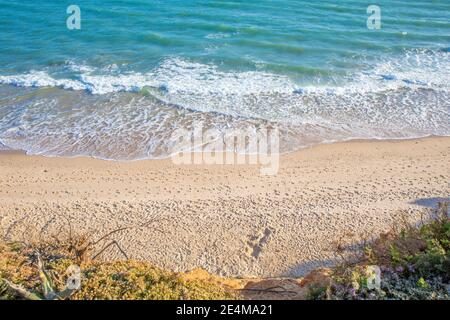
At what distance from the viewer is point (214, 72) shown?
62.4ft

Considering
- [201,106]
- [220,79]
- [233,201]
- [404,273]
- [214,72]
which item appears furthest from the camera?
[214,72]

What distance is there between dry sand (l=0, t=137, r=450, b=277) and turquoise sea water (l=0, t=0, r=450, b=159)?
1.07 metres

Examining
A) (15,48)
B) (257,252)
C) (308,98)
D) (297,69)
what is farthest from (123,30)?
(257,252)

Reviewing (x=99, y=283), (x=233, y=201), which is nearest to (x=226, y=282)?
(x=99, y=283)

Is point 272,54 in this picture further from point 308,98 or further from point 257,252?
point 257,252

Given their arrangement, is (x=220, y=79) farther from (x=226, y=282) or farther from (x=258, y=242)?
(x=226, y=282)

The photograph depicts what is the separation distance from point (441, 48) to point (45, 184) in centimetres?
1706

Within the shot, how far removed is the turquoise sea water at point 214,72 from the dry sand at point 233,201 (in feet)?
3.51

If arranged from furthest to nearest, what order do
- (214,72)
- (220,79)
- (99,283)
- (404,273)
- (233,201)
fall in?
(214,72), (220,79), (233,201), (404,273), (99,283)

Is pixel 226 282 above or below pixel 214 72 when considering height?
below

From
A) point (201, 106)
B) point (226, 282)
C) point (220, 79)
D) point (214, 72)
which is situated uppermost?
point (214, 72)

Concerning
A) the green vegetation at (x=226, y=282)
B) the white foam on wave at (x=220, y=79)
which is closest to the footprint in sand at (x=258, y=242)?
the green vegetation at (x=226, y=282)

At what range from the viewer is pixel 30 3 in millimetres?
26172

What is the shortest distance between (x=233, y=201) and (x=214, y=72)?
8856 mm
